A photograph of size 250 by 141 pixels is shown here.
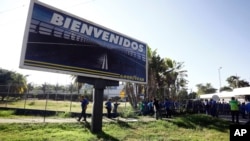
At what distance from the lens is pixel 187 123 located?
53.5 feet

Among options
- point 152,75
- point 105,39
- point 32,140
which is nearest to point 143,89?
point 152,75

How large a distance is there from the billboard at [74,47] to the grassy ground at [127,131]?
3239mm

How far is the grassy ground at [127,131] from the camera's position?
11.2 m

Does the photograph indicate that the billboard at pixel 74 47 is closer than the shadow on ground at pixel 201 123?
Yes

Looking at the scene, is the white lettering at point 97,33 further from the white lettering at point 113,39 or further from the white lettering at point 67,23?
the white lettering at point 67,23

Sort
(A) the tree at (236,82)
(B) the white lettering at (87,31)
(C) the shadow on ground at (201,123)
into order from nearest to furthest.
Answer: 1. (B) the white lettering at (87,31)
2. (C) the shadow on ground at (201,123)
3. (A) the tree at (236,82)

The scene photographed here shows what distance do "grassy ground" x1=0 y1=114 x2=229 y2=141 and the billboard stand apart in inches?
128

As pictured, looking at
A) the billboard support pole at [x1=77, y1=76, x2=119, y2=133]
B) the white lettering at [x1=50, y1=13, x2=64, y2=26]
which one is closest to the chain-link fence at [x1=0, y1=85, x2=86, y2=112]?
the billboard support pole at [x1=77, y1=76, x2=119, y2=133]

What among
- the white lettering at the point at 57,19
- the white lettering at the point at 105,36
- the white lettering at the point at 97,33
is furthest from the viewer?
the white lettering at the point at 105,36

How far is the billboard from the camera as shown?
11156mm

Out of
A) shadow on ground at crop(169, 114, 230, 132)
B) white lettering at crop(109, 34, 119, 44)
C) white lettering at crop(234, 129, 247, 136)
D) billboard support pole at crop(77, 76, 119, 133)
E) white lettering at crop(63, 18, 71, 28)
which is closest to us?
white lettering at crop(234, 129, 247, 136)

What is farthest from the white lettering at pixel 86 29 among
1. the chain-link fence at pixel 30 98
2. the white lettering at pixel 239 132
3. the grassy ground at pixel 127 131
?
the chain-link fence at pixel 30 98

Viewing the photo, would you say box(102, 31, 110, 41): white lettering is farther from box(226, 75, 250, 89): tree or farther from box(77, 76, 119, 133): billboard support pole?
box(226, 75, 250, 89): tree

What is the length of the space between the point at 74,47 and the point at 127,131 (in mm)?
5878
